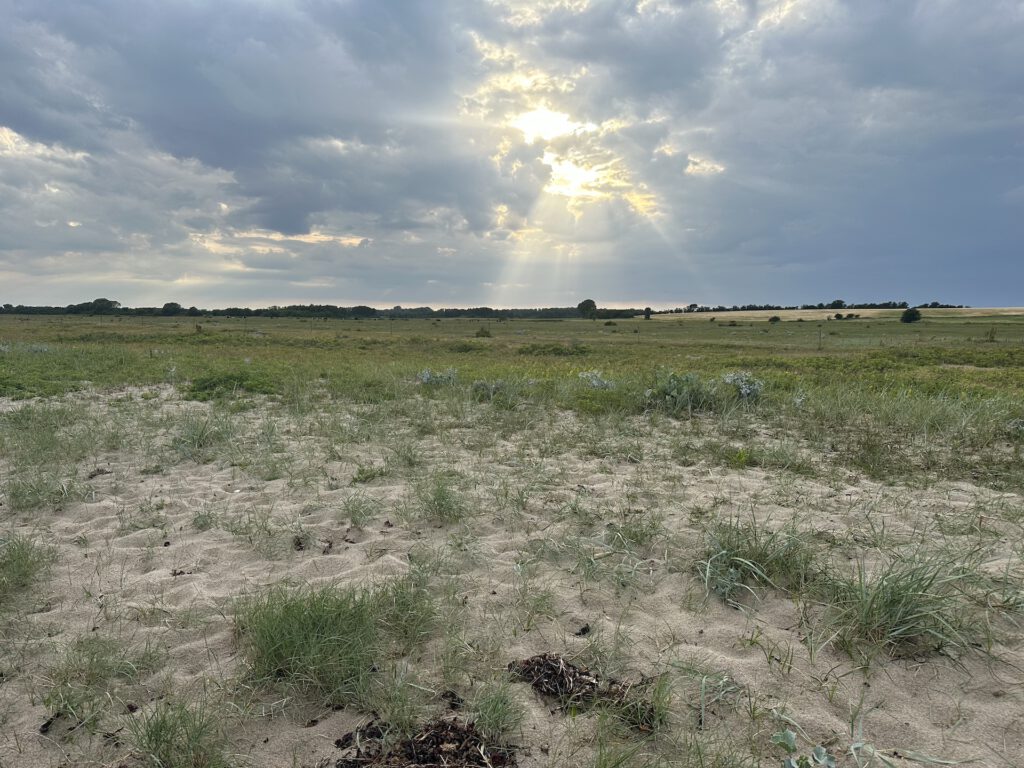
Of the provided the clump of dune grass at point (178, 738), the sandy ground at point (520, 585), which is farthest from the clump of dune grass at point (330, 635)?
the clump of dune grass at point (178, 738)

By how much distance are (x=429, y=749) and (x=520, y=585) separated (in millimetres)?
1450

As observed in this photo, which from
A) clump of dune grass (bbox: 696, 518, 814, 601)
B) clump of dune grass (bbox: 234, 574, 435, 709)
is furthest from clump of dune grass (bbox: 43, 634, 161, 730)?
clump of dune grass (bbox: 696, 518, 814, 601)

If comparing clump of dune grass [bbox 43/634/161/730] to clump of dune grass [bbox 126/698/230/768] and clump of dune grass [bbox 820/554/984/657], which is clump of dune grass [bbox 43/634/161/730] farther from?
clump of dune grass [bbox 820/554/984/657]

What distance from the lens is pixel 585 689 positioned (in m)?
2.72

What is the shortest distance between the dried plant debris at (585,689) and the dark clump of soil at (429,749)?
0.41 m

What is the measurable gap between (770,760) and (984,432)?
7710 mm

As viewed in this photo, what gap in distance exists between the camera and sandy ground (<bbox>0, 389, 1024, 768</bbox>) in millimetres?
2518

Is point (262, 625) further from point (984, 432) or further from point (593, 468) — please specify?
point (984, 432)

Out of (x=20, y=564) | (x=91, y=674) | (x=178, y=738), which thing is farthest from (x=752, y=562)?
(x=20, y=564)

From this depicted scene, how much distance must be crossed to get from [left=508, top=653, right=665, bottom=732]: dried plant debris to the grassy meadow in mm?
14

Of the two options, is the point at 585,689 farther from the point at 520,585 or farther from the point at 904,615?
the point at 904,615

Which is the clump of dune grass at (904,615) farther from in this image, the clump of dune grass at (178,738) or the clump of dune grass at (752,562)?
the clump of dune grass at (178,738)

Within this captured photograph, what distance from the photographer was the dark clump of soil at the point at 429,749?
90.8 inches

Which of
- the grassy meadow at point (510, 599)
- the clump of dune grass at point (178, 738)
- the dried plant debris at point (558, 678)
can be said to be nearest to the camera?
the clump of dune grass at point (178, 738)
